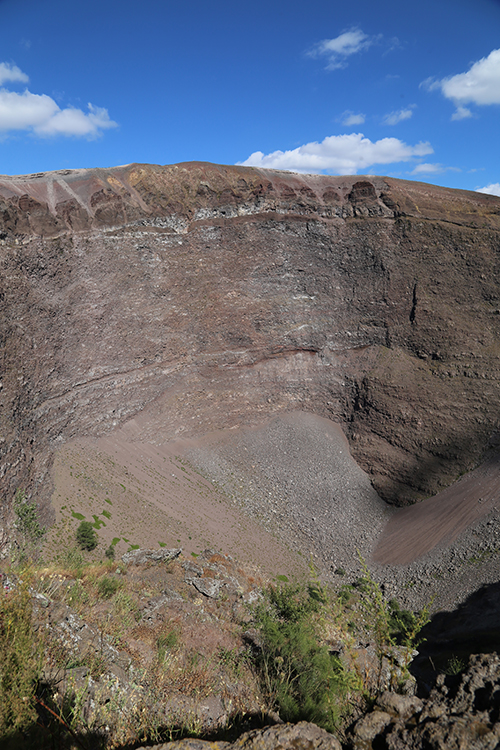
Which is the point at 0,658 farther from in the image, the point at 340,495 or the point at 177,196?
the point at 177,196

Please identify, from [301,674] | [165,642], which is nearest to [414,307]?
[301,674]

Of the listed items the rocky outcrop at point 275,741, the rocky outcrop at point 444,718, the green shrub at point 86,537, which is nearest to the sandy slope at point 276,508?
the green shrub at point 86,537

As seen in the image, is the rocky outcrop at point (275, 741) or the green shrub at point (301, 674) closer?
the rocky outcrop at point (275, 741)

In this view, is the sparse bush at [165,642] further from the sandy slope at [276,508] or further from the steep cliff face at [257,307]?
the steep cliff face at [257,307]

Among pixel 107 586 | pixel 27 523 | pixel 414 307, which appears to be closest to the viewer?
pixel 107 586

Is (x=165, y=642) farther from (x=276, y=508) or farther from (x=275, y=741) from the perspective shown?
(x=276, y=508)

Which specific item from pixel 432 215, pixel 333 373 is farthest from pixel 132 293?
pixel 432 215
